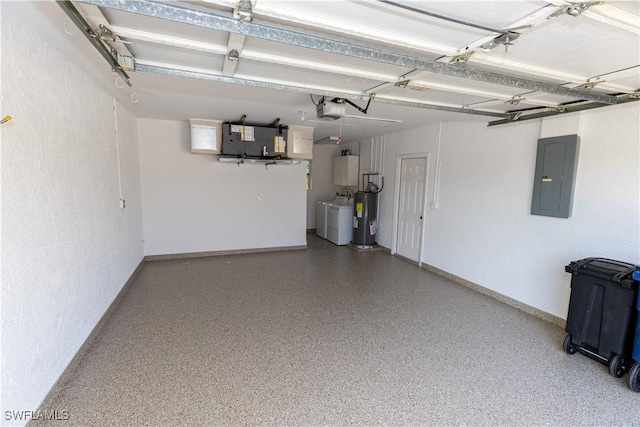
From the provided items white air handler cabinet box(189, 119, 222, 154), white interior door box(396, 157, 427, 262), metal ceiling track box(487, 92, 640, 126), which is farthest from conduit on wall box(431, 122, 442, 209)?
white air handler cabinet box(189, 119, 222, 154)

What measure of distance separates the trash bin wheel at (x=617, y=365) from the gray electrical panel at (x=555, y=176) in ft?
4.32

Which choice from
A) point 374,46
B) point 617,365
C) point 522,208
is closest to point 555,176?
point 522,208

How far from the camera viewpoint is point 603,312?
2471 millimetres

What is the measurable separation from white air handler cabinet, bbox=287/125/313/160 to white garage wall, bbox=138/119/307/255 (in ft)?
2.22

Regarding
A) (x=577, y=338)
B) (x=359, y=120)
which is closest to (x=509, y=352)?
(x=577, y=338)

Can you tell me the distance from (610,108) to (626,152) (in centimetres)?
43

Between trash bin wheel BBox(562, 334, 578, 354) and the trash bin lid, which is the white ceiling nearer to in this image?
the trash bin lid

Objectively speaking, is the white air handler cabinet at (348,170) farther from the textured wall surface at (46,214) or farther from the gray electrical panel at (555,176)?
the textured wall surface at (46,214)

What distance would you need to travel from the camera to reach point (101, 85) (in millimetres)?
2967

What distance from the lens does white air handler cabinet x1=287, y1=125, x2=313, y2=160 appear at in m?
5.16

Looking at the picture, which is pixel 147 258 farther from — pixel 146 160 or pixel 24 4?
pixel 24 4

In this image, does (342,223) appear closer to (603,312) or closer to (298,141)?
(298,141)

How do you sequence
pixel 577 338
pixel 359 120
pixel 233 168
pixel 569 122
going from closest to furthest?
pixel 577 338
pixel 569 122
pixel 359 120
pixel 233 168

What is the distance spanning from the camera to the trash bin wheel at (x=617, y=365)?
2395mm
